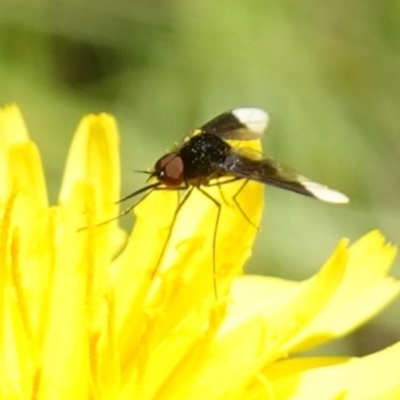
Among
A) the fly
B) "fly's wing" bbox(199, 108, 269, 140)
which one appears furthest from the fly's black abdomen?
"fly's wing" bbox(199, 108, 269, 140)

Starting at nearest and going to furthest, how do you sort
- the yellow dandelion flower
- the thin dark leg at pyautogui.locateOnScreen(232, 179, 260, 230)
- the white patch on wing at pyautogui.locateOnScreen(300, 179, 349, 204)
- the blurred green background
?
the white patch on wing at pyautogui.locateOnScreen(300, 179, 349, 204), the yellow dandelion flower, the thin dark leg at pyautogui.locateOnScreen(232, 179, 260, 230), the blurred green background

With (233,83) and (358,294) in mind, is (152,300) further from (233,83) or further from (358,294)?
(233,83)

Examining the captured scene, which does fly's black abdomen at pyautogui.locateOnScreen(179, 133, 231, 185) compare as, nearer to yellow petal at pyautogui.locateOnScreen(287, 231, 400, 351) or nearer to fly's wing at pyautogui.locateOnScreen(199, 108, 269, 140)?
fly's wing at pyautogui.locateOnScreen(199, 108, 269, 140)

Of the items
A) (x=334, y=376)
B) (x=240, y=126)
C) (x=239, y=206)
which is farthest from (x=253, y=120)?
(x=334, y=376)

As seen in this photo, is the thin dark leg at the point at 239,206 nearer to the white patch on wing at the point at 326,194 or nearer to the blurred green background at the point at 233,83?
the white patch on wing at the point at 326,194

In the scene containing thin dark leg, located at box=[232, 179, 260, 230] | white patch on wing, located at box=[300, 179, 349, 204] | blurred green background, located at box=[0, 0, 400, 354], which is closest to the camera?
white patch on wing, located at box=[300, 179, 349, 204]

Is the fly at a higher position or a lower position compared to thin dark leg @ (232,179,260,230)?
higher

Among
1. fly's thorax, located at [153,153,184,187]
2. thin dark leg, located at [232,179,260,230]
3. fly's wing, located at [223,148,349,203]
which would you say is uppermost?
fly's wing, located at [223,148,349,203]
